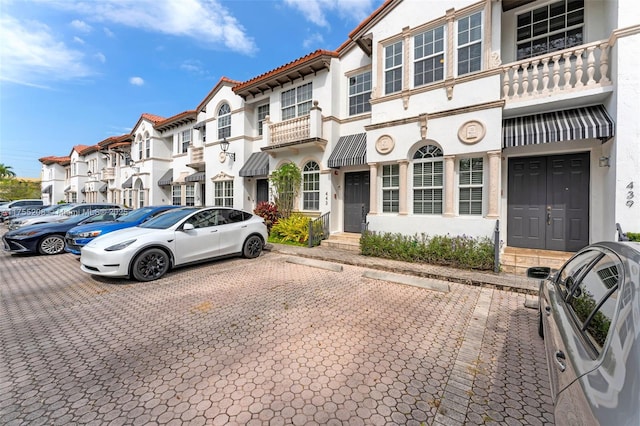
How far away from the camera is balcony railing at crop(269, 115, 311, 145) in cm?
1120

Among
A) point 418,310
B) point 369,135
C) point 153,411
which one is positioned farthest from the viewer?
point 369,135

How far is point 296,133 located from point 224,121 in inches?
245

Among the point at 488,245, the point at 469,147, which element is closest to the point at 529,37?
the point at 469,147

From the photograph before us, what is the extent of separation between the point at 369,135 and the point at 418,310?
649 cm

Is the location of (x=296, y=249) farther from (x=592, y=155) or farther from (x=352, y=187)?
(x=592, y=155)

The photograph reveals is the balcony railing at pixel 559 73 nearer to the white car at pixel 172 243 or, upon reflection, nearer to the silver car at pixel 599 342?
the silver car at pixel 599 342

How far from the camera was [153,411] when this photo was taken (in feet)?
7.92

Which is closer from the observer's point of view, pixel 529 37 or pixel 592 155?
pixel 592 155

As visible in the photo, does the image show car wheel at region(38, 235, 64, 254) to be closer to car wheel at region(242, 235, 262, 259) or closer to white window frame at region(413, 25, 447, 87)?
car wheel at region(242, 235, 262, 259)

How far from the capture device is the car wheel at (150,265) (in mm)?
6000

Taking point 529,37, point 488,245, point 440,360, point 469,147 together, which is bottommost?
point 440,360

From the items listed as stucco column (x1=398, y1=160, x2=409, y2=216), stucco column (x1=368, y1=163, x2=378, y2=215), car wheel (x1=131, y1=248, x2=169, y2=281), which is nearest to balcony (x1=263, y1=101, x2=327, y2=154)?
stucco column (x1=368, y1=163, x2=378, y2=215)

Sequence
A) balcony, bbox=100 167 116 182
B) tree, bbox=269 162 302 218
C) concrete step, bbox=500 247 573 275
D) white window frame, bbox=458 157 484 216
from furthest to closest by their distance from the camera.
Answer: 1. balcony, bbox=100 167 116 182
2. tree, bbox=269 162 302 218
3. white window frame, bbox=458 157 484 216
4. concrete step, bbox=500 247 573 275

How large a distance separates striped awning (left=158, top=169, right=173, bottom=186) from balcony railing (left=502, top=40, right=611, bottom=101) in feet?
66.4
